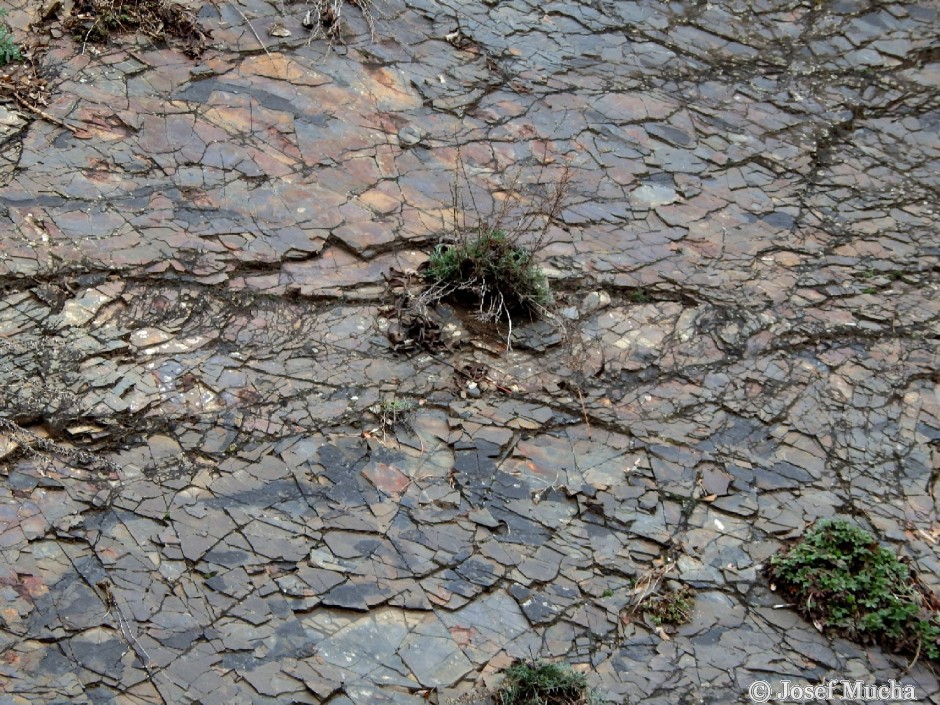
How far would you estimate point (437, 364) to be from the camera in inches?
171

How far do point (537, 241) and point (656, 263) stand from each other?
2.27ft

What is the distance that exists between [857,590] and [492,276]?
201 cm

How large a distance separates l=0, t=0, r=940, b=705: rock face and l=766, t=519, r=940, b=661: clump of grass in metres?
0.11

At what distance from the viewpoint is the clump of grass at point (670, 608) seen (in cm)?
365

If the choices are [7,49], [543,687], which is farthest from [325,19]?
[543,687]

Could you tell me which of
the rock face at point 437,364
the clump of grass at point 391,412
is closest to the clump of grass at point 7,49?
the rock face at point 437,364

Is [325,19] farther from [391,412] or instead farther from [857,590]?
[857,590]

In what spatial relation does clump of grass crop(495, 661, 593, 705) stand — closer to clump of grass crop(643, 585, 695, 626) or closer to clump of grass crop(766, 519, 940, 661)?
clump of grass crop(643, 585, 695, 626)

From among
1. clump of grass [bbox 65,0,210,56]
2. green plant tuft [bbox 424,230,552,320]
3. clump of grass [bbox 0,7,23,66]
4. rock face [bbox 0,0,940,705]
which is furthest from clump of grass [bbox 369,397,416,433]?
clump of grass [bbox 0,7,23,66]

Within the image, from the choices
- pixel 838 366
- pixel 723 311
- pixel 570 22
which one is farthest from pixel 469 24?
pixel 838 366

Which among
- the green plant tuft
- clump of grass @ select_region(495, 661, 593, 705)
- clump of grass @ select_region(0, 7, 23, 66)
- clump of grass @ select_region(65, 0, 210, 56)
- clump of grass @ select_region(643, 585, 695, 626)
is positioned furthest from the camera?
clump of grass @ select_region(65, 0, 210, 56)

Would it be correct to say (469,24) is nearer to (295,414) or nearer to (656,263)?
(656,263)

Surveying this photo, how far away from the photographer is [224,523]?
3627mm

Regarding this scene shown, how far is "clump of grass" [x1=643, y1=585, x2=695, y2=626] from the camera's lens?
12.0ft
